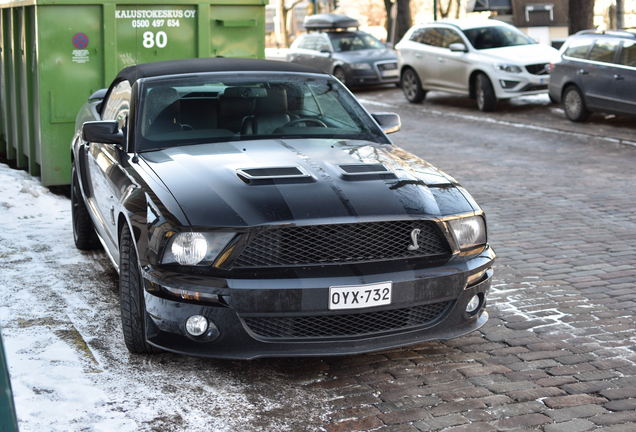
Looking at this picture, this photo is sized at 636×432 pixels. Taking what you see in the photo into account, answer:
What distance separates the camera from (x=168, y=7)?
9.72 m

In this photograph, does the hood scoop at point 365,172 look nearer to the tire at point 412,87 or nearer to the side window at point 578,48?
the side window at point 578,48

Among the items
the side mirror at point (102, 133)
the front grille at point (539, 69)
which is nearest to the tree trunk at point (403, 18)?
the front grille at point (539, 69)

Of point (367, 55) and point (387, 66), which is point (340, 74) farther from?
point (387, 66)

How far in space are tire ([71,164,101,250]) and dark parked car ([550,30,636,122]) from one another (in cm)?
1022

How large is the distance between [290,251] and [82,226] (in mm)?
A: 3277

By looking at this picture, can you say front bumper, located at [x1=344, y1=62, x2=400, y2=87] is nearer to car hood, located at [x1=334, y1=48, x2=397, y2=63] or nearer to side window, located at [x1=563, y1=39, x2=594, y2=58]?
car hood, located at [x1=334, y1=48, x2=397, y2=63]

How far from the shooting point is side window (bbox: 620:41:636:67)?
14523 mm

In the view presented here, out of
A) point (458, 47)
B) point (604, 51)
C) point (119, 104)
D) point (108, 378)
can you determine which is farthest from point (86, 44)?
point (458, 47)

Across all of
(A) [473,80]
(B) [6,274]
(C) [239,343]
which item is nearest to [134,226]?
(C) [239,343]

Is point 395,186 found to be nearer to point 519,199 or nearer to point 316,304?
point 316,304

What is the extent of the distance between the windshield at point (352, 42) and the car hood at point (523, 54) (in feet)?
17.7

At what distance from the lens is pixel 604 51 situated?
15.1 metres

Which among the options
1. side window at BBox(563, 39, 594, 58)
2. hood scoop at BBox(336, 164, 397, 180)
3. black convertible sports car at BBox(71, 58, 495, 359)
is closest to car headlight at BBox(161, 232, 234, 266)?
black convertible sports car at BBox(71, 58, 495, 359)

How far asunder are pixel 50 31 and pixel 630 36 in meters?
9.86
